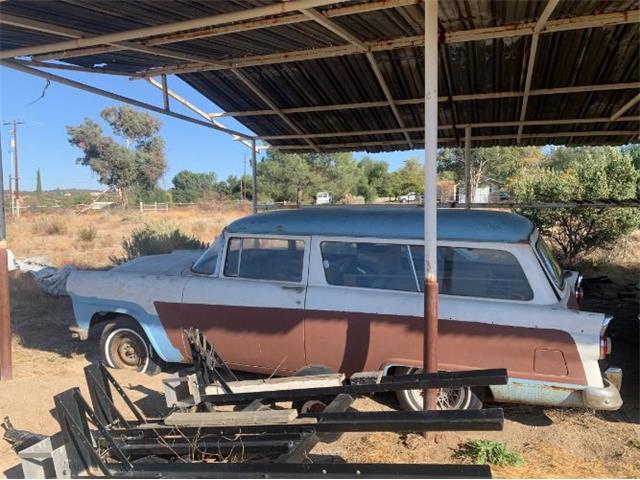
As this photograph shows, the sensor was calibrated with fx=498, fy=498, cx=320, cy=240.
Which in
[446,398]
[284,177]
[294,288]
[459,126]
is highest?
[284,177]

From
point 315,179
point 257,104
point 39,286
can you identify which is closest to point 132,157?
point 315,179

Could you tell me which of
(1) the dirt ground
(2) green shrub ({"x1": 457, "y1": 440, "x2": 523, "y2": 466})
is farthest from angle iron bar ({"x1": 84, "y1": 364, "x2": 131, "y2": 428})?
(2) green shrub ({"x1": 457, "y1": 440, "x2": 523, "y2": 466})

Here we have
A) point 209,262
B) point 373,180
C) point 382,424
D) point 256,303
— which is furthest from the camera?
point 373,180

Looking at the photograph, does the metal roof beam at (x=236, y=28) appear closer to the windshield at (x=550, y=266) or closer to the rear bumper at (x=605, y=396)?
the windshield at (x=550, y=266)

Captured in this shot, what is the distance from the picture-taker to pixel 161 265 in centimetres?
604

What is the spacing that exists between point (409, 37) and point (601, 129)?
5171 mm

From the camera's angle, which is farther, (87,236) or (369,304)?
(87,236)

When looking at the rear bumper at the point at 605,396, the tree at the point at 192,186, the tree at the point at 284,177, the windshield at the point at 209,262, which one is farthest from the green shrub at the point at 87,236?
the tree at the point at 192,186

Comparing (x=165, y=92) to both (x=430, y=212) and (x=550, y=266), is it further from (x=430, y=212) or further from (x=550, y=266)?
(x=550, y=266)

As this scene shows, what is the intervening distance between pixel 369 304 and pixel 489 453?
1.52m

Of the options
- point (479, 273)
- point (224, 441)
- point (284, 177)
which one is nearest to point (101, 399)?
point (224, 441)

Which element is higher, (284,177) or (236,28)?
(284,177)

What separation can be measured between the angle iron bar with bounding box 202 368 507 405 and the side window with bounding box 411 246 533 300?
1205 mm

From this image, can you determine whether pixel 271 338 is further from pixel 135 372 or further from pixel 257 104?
pixel 257 104
